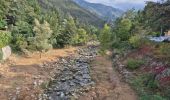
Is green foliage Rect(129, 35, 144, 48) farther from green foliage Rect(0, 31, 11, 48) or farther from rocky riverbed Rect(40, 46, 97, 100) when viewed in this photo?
green foliage Rect(0, 31, 11, 48)

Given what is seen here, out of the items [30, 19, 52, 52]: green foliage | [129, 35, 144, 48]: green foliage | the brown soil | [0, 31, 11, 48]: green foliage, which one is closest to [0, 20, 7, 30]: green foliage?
[0, 31, 11, 48]: green foliage

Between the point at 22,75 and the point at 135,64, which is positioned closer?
the point at 22,75

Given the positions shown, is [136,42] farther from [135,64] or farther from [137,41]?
[135,64]

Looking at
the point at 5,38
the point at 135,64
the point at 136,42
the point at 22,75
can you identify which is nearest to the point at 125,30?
the point at 136,42

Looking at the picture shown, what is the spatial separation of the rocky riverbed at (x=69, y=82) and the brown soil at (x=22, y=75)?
1.60m

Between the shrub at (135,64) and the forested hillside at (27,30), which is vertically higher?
the forested hillside at (27,30)

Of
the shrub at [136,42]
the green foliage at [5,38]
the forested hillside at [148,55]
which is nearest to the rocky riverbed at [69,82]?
the forested hillside at [148,55]

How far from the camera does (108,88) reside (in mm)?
43031

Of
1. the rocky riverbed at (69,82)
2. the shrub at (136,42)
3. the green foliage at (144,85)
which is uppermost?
the shrub at (136,42)

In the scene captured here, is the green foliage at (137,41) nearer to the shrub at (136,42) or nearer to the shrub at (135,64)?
the shrub at (136,42)

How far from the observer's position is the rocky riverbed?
40062mm

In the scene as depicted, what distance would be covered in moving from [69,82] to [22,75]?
7.80m

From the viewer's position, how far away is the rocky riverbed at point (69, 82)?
4006cm

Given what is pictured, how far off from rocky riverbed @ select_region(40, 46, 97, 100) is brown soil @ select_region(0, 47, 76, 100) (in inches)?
62.8
